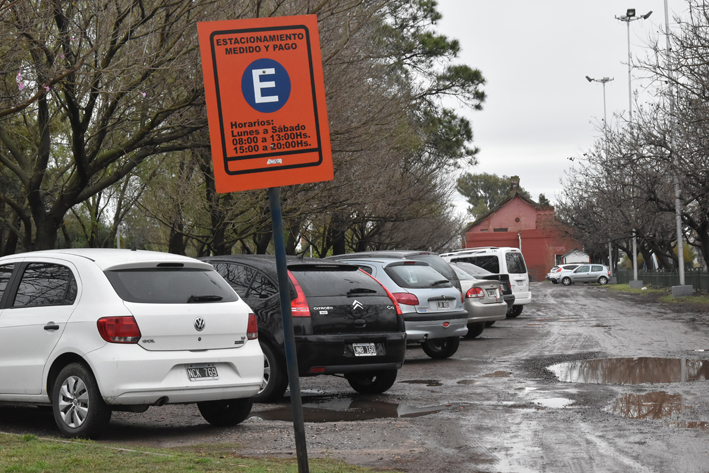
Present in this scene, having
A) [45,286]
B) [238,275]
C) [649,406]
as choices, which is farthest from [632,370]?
[45,286]

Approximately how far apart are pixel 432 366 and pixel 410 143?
729 inches

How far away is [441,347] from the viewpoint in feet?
49.1

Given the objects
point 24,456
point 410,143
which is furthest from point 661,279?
point 24,456

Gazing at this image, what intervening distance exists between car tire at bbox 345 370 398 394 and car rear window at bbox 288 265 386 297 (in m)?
0.97

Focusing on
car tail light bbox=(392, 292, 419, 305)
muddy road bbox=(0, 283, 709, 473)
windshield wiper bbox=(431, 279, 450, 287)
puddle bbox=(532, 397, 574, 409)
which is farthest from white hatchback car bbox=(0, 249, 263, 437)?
windshield wiper bbox=(431, 279, 450, 287)

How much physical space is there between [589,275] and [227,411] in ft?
220

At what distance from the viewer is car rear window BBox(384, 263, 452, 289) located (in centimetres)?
1395

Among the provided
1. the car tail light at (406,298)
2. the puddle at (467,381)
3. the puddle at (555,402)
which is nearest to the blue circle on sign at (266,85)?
the puddle at (555,402)

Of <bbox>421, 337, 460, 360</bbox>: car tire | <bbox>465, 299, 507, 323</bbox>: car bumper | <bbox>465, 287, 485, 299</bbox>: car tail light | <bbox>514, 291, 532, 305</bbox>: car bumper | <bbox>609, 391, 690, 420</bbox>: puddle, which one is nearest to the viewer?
<bbox>609, 391, 690, 420</bbox>: puddle

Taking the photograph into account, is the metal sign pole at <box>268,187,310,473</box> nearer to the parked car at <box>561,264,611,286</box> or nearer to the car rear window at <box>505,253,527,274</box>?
the car rear window at <box>505,253,527,274</box>

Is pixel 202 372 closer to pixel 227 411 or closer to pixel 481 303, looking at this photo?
pixel 227 411

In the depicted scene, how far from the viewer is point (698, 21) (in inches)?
926

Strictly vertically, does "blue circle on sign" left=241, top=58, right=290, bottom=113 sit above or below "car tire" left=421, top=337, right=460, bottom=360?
above

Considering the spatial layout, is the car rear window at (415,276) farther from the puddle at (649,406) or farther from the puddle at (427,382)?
the puddle at (649,406)
